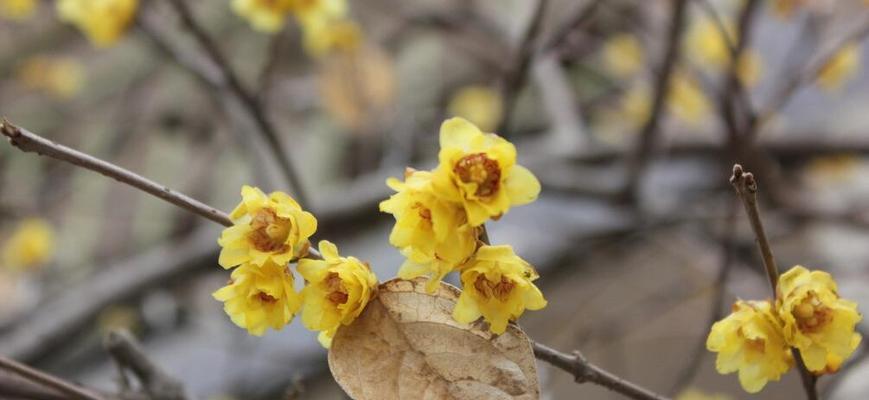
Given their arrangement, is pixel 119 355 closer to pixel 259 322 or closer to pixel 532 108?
pixel 259 322

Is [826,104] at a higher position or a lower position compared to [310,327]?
higher

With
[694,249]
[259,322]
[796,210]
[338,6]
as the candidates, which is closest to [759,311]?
[259,322]

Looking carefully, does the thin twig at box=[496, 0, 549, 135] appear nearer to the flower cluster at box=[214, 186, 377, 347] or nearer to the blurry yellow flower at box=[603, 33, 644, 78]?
the flower cluster at box=[214, 186, 377, 347]

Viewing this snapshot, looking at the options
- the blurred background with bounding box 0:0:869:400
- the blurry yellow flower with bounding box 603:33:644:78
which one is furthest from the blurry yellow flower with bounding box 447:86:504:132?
the blurry yellow flower with bounding box 603:33:644:78

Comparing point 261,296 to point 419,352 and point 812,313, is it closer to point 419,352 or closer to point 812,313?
point 419,352

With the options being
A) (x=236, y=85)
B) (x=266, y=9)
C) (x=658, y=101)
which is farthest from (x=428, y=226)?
(x=658, y=101)

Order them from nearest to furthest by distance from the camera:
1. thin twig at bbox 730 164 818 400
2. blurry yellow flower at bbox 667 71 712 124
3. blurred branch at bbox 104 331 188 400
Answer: thin twig at bbox 730 164 818 400 < blurred branch at bbox 104 331 188 400 < blurry yellow flower at bbox 667 71 712 124

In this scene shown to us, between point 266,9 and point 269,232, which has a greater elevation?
point 266,9
